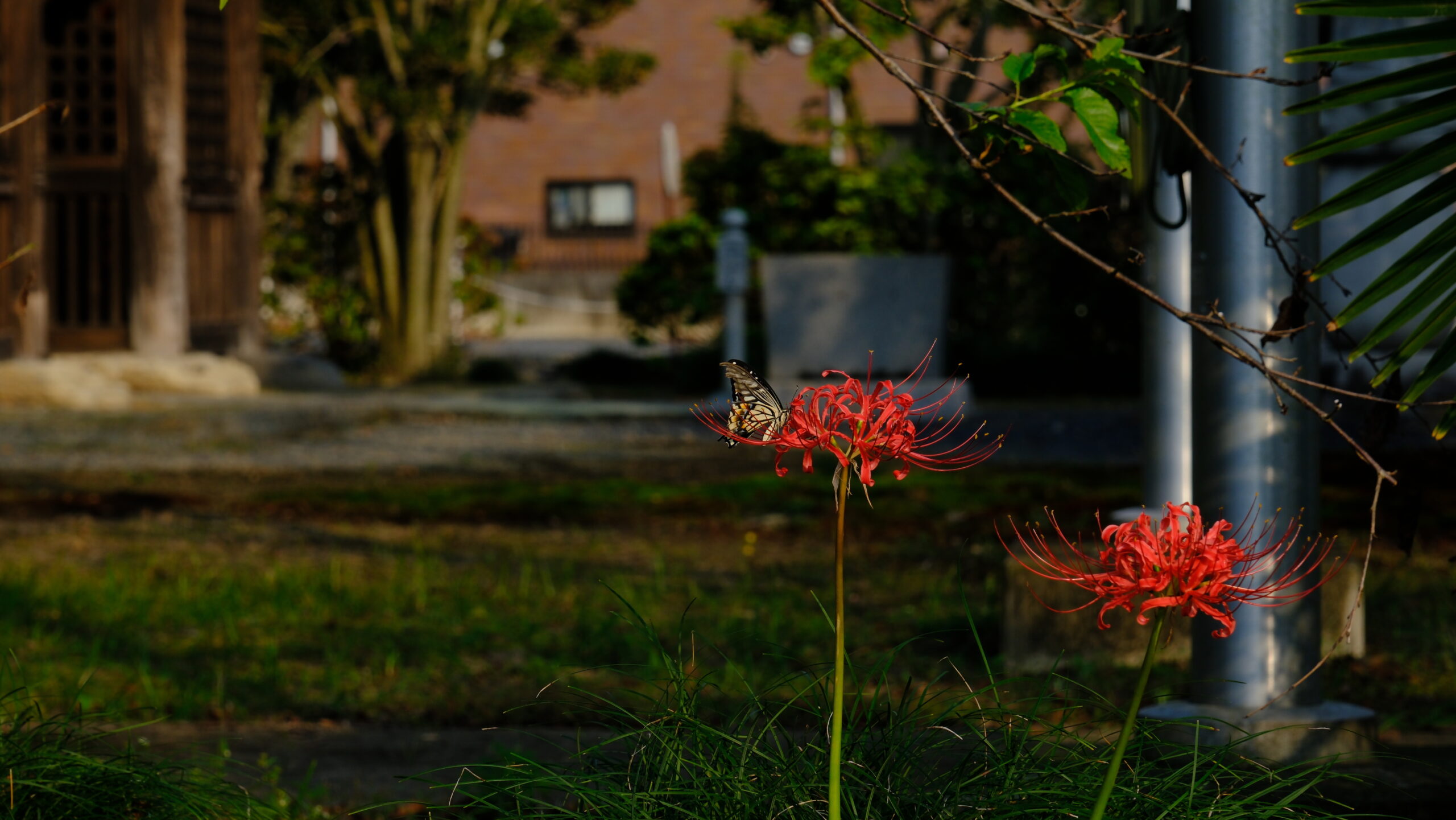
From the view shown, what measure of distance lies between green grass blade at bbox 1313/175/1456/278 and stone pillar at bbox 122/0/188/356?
12086 millimetres

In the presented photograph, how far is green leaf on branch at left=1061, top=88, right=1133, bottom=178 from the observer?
6.90 feet

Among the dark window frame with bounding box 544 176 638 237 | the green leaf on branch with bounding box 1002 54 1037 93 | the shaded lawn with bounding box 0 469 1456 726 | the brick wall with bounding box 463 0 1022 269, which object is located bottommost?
the shaded lawn with bounding box 0 469 1456 726

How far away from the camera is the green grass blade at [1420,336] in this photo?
7.32 feet

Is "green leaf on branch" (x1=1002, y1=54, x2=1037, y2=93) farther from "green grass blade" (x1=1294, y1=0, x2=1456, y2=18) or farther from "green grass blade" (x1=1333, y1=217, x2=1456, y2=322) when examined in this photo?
"green grass blade" (x1=1333, y1=217, x2=1456, y2=322)

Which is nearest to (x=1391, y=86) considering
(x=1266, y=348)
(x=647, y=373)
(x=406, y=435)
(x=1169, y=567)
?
(x=1169, y=567)

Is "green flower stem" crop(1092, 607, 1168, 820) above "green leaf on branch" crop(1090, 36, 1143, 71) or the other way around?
the other way around

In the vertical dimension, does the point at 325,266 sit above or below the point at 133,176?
below

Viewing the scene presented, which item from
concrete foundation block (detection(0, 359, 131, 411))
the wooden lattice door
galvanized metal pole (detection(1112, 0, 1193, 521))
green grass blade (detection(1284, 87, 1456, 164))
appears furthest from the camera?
the wooden lattice door

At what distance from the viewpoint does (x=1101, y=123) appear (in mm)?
2111

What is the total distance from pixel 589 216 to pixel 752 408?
31658mm

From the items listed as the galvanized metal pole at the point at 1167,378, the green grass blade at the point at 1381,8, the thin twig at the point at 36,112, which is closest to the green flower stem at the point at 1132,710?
the green grass blade at the point at 1381,8

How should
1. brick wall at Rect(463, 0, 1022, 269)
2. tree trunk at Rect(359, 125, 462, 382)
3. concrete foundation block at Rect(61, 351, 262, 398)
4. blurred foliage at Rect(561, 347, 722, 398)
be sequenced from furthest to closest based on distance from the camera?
brick wall at Rect(463, 0, 1022, 269) < tree trunk at Rect(359, 125, 462, 382) < blurred foliage at Rect(561, 347, 722, 398) < concrete foundation block at Rect(61, 351, 262, 398)

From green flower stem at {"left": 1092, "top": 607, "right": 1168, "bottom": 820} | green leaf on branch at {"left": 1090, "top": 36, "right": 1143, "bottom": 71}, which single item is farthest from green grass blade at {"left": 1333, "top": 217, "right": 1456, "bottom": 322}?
green flower stem at {"left": 1092, "top": 607, "right": 1168, "bottom": 820}

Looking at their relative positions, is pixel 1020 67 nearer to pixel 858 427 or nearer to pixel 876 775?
pixel 858 427
